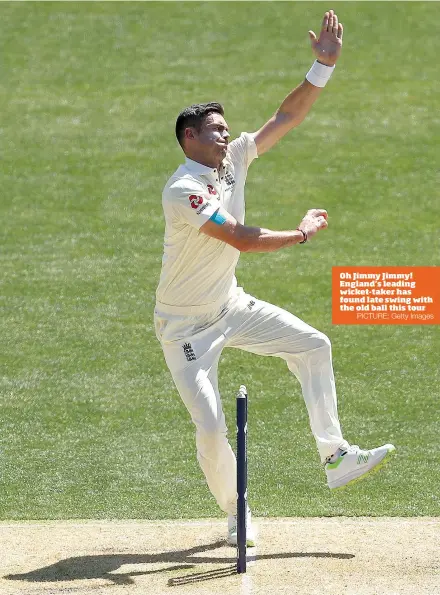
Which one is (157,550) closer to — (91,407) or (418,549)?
(418,549)

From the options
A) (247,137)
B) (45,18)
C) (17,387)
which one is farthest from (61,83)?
(247,137)

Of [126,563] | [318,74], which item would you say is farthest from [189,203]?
[126,563]

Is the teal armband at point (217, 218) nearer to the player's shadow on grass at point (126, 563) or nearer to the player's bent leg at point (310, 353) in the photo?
the player's bent leg at point (310, 353)

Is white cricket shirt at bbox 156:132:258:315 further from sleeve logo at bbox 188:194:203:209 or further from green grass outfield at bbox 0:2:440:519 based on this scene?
green grass outfield at bbox 0:2:440:519

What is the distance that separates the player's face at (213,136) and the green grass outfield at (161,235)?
2.60 m

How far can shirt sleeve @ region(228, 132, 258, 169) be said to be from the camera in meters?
7.52

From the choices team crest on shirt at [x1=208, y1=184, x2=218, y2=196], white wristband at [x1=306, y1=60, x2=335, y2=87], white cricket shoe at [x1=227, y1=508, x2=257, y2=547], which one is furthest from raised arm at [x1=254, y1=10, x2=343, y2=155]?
white cricket shoe at [x1=227, y1=508, x2=257, y2=547]

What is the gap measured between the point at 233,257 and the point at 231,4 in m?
11.4

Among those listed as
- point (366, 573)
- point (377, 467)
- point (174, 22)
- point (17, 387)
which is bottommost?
point (366, 573)

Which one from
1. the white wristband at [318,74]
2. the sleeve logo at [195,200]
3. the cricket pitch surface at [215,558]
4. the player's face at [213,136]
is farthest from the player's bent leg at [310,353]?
the white wristband at [318,74]

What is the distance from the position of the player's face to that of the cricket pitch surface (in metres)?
2.40

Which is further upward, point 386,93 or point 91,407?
point 386,93

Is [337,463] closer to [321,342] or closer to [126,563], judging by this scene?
[321,342]

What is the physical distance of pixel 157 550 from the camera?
7.61 metres
